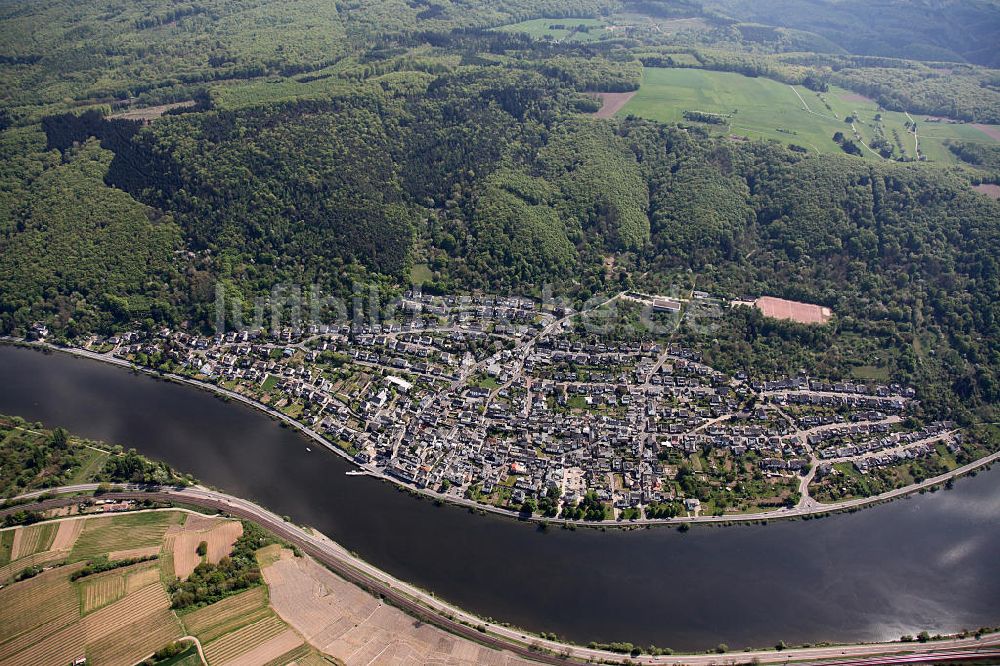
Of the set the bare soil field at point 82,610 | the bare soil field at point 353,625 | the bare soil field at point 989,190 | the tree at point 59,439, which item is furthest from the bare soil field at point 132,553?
the bare soil field at point 989,190

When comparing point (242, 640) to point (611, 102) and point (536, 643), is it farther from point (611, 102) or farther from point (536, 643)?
point (611, 102)

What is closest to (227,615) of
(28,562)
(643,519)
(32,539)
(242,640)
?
(242,640)

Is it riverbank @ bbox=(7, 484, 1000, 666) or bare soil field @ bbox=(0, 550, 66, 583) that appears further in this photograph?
bare soil field @ bbox=(0, 550, 66, 583)

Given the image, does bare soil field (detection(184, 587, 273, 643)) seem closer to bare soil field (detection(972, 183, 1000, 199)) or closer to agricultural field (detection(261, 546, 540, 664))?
agricultural field (detection(261, 546, 540, 664))

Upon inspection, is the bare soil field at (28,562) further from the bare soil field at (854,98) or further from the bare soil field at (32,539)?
the bare soil field at (854,98)

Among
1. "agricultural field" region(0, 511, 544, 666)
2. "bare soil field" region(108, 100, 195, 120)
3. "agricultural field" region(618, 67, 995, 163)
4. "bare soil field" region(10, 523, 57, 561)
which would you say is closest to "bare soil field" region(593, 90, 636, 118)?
"agricultural field" region(618, 67, 995, 163)

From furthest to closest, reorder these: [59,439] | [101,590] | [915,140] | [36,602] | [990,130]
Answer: [990,130]
[915,140]
[59,439]
[101,590]
[36,602]

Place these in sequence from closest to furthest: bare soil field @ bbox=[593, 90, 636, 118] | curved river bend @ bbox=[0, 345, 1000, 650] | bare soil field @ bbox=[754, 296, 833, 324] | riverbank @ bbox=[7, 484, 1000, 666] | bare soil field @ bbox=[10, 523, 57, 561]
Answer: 1. riverbank @ bbox=[7, 484, 1000, 666]
2. curved river bend @ bbox=[0, 345, 1000, 650]
3. bare soil field @ bbox=[10, 523, 57, 561]
4. bare soil field @ bbox=[754, 296, 833, 324]
5. bare soil field @ bbox=[593, 90, 636, 118]

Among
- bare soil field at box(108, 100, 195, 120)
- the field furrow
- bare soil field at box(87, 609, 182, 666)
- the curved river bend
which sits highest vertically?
bare soil field at box(108, 100, 195, 120)
